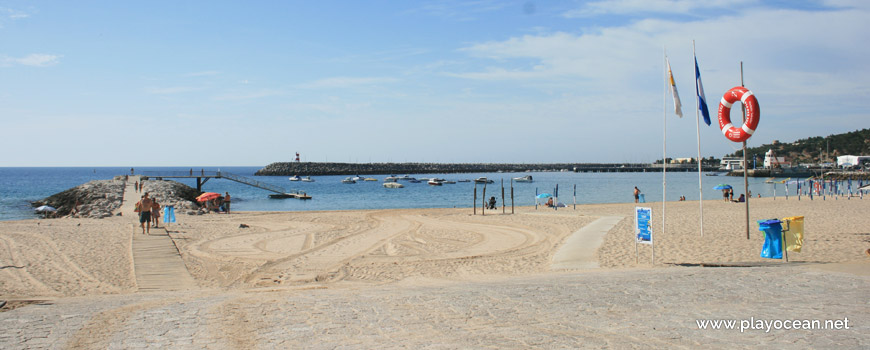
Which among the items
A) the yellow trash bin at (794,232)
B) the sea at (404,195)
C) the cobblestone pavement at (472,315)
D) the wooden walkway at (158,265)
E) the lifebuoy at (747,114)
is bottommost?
the sea at (404,195)

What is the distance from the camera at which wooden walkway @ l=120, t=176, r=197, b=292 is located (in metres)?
11.1

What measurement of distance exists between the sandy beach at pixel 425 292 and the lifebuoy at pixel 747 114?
3121mm

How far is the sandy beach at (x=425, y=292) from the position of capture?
6555mm

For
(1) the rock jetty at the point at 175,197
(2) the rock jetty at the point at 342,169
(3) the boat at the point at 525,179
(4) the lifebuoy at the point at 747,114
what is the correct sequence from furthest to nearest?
(2) the rock jetty at the point at 342,169
(3) the boat at the point at 525,179
(1) the rock jetty at the point at 175,197
(4) the lifebuoy at the point at 747,114

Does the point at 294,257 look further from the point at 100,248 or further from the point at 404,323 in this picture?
the point at 404,323

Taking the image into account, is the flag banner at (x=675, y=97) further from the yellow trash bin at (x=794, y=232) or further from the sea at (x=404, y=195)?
the sea at (x=404, y=195)

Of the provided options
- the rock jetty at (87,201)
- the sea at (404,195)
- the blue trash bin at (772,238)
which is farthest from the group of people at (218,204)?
the blue trash bin at (772,238)

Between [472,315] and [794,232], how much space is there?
29.5 ft

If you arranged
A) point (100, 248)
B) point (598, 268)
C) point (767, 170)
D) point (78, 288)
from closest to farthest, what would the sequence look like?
point (78, 288) → point (598, 268) → point (100, 248) → point (767, 170)

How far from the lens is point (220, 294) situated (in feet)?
31.9

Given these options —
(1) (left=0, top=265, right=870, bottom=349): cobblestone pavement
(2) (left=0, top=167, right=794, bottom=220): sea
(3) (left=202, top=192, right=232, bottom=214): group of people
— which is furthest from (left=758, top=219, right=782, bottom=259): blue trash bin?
(3) (left=202, top=192, right=232, bottom=214): group of people

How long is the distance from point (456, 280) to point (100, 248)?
1100 centimetres

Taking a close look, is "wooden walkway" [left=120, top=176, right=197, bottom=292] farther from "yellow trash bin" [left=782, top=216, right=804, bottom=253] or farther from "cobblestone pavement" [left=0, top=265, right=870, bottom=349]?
"yellow trash bin" [left=782, top=216, right=804, bottom=253]

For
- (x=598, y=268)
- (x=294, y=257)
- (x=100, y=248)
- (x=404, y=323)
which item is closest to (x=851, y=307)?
(x=598, y=268)
